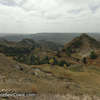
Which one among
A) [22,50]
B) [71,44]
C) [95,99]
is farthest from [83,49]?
[22,50]

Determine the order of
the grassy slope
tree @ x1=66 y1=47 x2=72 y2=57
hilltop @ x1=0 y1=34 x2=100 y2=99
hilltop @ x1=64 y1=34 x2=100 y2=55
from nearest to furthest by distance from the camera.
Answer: the grassy slope
hilltop @ x1=0 y1=34 x2=100 y2=99
tree @ x1=66 y1=47 x2=72 y2=57
hilltop @ x1=64 y1=34 x2=100 y2=55

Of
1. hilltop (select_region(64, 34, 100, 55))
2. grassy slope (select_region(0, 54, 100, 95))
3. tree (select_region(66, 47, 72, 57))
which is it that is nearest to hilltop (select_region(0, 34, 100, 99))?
grassy slope (select_region(0, 54, 100, 95))

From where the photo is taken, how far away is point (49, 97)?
9.13m

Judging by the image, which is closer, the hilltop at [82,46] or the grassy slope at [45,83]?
the grassy slope at [45,83]

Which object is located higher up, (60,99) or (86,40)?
(86,40)

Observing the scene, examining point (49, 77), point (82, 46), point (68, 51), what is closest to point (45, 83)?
point (49, 77)

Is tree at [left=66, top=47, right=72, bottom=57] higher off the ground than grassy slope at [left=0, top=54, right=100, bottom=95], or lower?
lower

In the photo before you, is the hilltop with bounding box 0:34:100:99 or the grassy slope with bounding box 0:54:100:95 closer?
the grassy slope with bounding box 0:54:100:95

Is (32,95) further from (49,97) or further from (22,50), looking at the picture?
(22,50)

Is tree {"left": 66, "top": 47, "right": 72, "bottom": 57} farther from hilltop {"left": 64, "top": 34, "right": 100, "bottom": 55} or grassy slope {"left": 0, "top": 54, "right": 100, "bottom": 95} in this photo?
grassy slope {"left": 0, "top": 54, "right": 100, "bottom": 95}

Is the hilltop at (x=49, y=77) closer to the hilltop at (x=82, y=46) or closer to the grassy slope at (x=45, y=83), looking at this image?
the grassy slope at (x=45, y=83)

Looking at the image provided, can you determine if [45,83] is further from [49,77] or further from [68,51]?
[68,51]

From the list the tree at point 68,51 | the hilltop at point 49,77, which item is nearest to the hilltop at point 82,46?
the tree at point 68,51

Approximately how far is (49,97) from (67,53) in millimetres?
81892
